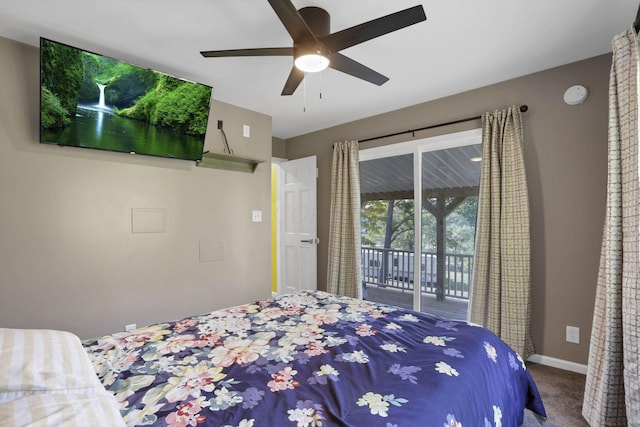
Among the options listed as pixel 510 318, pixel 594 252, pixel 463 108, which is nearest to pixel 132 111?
pixel 463 108

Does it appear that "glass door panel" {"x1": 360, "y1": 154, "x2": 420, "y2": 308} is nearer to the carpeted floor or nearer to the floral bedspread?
the carpeted floor

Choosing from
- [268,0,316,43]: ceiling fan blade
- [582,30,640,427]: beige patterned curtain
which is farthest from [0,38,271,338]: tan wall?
[582,30,640,427]: beige patterned curtain

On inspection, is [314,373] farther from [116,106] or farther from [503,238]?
[116,106]

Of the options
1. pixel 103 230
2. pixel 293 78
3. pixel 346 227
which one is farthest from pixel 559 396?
pixel 103 230

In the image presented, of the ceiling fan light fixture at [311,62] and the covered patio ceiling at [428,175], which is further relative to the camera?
the covered patio ceiling at [428,175]

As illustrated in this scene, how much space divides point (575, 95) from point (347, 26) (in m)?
1.93

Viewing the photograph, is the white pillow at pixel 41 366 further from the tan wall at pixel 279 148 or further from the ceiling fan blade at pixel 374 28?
the tan wall at pixel 279 148

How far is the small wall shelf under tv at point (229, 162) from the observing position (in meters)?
3.08

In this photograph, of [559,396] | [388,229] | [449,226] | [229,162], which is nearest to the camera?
[559,396]

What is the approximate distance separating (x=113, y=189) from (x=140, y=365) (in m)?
1.86

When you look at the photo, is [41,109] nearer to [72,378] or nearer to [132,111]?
[132,111]

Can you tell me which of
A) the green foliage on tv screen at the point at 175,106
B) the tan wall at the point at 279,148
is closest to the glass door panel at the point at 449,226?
the tan wall at the point at 279,148

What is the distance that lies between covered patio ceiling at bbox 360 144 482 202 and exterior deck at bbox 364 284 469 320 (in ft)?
3.70

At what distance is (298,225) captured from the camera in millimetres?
4316
